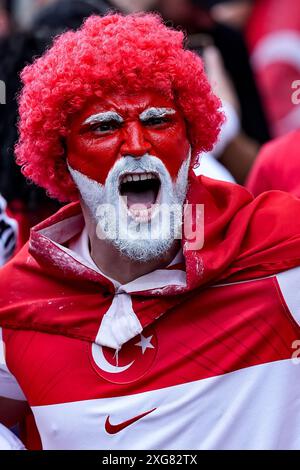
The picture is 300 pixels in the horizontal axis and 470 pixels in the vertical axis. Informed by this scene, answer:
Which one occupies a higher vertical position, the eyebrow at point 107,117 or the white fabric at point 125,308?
the eyebrow at point 107,117

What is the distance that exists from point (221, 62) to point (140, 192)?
2753 millimetres

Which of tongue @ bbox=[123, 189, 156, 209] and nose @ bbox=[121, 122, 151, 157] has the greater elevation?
nose @ bbox=[121, 122, 151, 157]

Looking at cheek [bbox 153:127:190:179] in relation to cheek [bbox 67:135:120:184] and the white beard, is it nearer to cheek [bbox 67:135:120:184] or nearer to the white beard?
→ the white beard

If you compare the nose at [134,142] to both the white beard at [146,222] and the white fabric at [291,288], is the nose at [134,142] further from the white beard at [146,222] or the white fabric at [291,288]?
the white fabric at [291,288]

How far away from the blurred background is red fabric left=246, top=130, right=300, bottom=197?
19cm

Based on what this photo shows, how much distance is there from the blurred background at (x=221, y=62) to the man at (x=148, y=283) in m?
0.91

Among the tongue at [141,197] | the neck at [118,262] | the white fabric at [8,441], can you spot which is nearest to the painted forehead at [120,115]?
the tongue at [141,197]

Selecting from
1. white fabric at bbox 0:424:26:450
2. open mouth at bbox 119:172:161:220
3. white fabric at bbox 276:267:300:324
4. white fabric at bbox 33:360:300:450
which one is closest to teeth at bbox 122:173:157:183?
open mouth at bbox 119:172:161:220

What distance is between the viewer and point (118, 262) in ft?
12.9

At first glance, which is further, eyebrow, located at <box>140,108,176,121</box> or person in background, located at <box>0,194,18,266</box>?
person in background, located at <box>0,194,18,266</box>

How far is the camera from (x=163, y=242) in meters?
3.77

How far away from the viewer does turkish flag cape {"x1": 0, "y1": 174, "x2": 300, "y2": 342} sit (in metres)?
3.76

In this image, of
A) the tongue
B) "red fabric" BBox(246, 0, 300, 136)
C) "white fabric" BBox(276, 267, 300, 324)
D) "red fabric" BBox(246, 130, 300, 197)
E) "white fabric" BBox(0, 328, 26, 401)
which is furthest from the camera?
"red fabric" BBox(246, 0, 300, 136)

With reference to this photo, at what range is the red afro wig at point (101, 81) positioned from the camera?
3.75 meters
